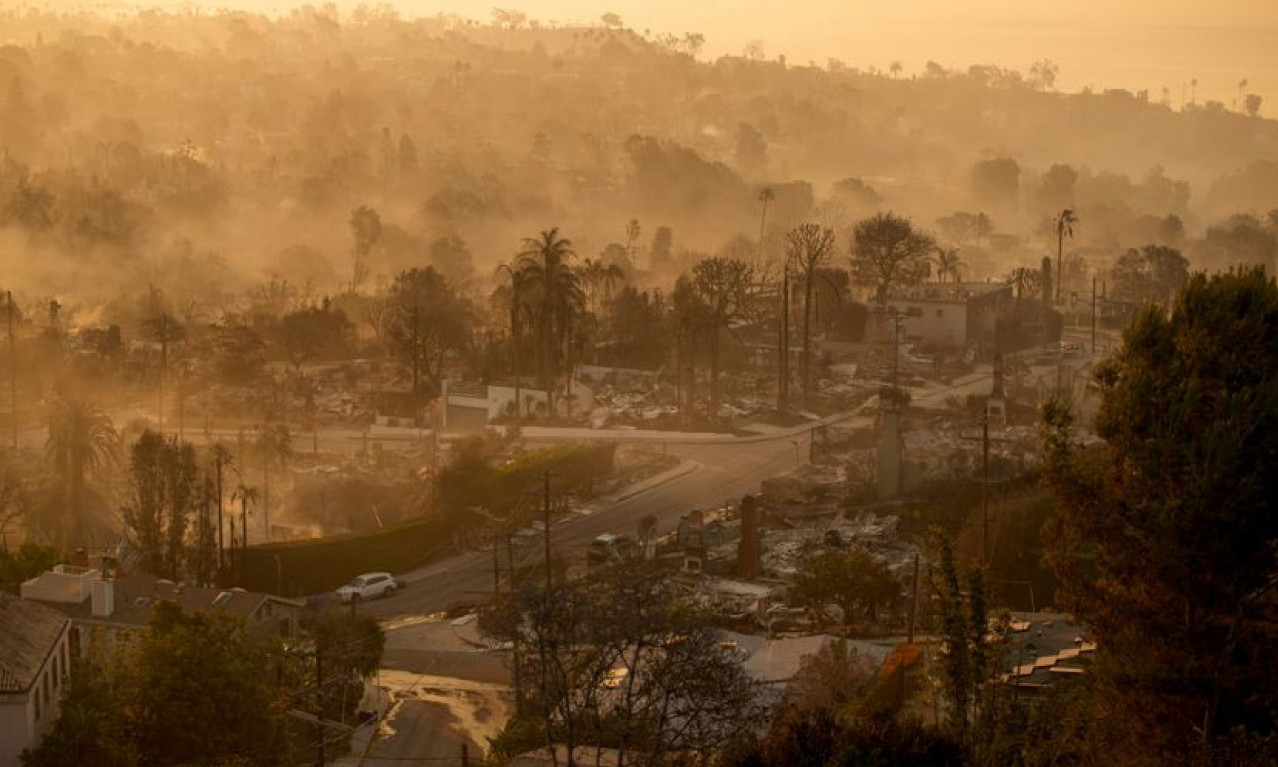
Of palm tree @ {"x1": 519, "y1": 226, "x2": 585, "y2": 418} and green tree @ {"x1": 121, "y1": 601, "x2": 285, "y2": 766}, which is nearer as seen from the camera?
green tree @ {"x1": 121, "y1": 601, "x2": 285, "y2": 766}

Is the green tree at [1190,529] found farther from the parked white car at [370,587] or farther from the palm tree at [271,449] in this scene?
the palm tree at [271,449]

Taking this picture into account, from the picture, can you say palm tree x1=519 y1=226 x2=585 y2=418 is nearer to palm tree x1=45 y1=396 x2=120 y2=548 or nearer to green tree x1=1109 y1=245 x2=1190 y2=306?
palm tree x1=45 y1=396 x2=120 y2=548

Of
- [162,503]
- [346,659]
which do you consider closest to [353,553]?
[162,503]

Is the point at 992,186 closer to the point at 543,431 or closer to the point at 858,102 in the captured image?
the point at 858,102

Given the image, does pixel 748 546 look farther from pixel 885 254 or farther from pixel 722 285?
pixel 885 254

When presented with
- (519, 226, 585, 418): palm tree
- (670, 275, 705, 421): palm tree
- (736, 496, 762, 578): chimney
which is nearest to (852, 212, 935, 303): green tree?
(670, 275, 705, 421): palm tree
